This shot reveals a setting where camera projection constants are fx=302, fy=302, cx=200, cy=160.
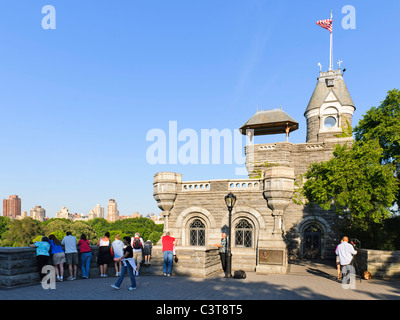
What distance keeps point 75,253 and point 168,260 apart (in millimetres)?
3406

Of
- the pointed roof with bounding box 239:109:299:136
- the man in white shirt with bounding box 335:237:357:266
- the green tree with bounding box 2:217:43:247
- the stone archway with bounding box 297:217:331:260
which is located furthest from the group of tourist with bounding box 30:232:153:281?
the green tree with bounding box 2:217:43:247

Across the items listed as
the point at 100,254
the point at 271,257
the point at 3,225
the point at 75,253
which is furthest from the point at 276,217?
the point at 3,225

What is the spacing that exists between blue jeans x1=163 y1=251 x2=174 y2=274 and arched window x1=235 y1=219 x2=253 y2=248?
5055mm

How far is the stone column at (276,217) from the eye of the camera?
13.5 meters

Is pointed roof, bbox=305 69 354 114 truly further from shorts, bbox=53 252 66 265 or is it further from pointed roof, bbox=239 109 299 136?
shorts, bbox=53 252 66 265

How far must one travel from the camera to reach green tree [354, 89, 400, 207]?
45.1ft

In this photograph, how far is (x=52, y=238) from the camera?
1010 cm

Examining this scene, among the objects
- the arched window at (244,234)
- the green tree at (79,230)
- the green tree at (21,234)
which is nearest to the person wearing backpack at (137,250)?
the arched window at (244,234)

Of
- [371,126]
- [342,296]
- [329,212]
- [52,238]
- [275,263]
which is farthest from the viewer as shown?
[329,212]

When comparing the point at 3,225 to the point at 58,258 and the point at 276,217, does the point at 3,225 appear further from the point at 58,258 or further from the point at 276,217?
the point at 276,217

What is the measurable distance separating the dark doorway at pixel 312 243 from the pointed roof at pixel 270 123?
8725 mm

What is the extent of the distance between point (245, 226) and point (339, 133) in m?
16.6
